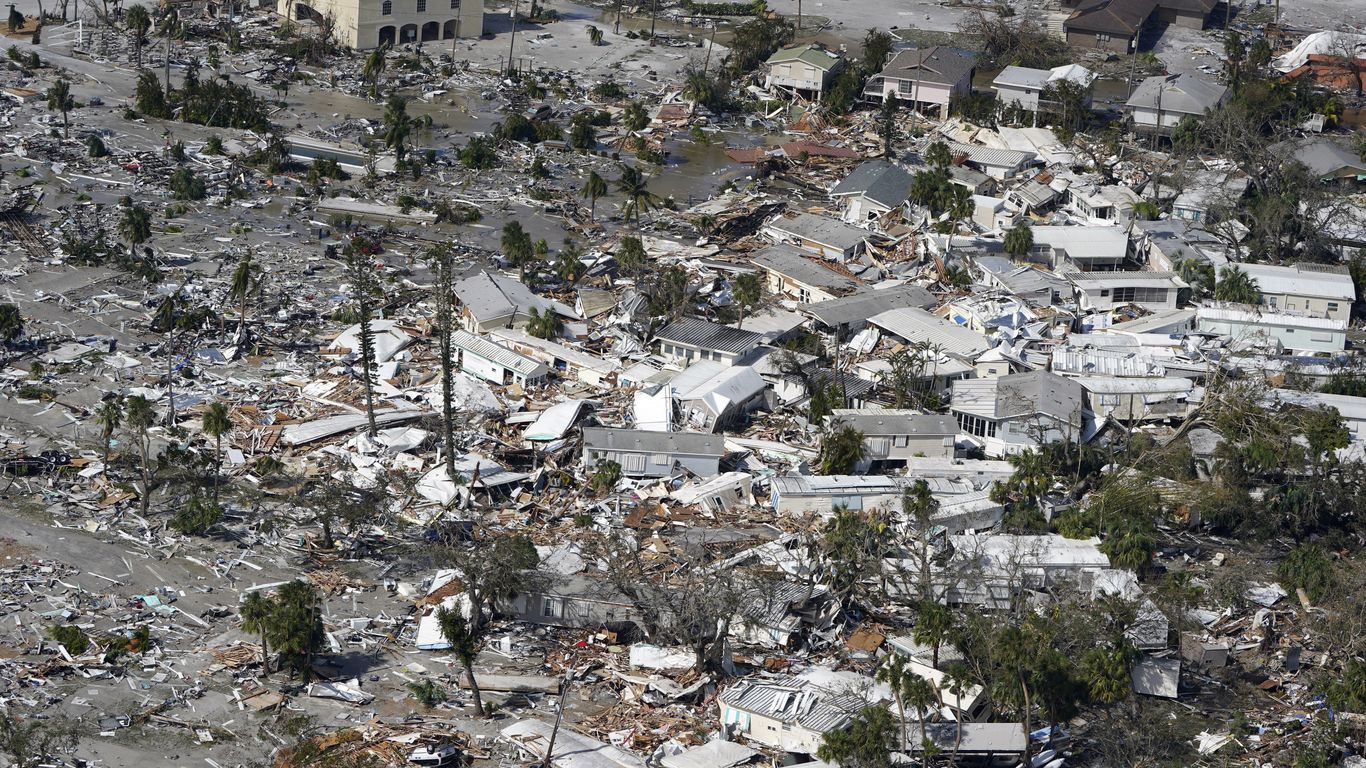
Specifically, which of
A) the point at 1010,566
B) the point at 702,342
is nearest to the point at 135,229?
the point at 702,342

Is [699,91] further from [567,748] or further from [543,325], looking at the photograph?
[567,748]

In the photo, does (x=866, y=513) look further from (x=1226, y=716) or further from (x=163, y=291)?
(x=163, y=291)

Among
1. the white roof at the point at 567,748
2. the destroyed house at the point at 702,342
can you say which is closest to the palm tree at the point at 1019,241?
the destroyed house at the point at 702,342

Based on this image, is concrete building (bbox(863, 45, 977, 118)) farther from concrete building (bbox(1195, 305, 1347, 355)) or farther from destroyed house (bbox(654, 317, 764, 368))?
destroyed house (bbox(654, 317, 764, 368))

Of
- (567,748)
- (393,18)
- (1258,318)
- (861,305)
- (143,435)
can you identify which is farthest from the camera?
(393,18)

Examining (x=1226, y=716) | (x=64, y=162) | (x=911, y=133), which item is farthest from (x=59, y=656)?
(x=911, y=133)

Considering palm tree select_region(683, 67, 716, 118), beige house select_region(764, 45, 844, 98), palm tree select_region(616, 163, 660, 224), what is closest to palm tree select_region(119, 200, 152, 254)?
palm tree select_region(616, 163, 660, 224)
